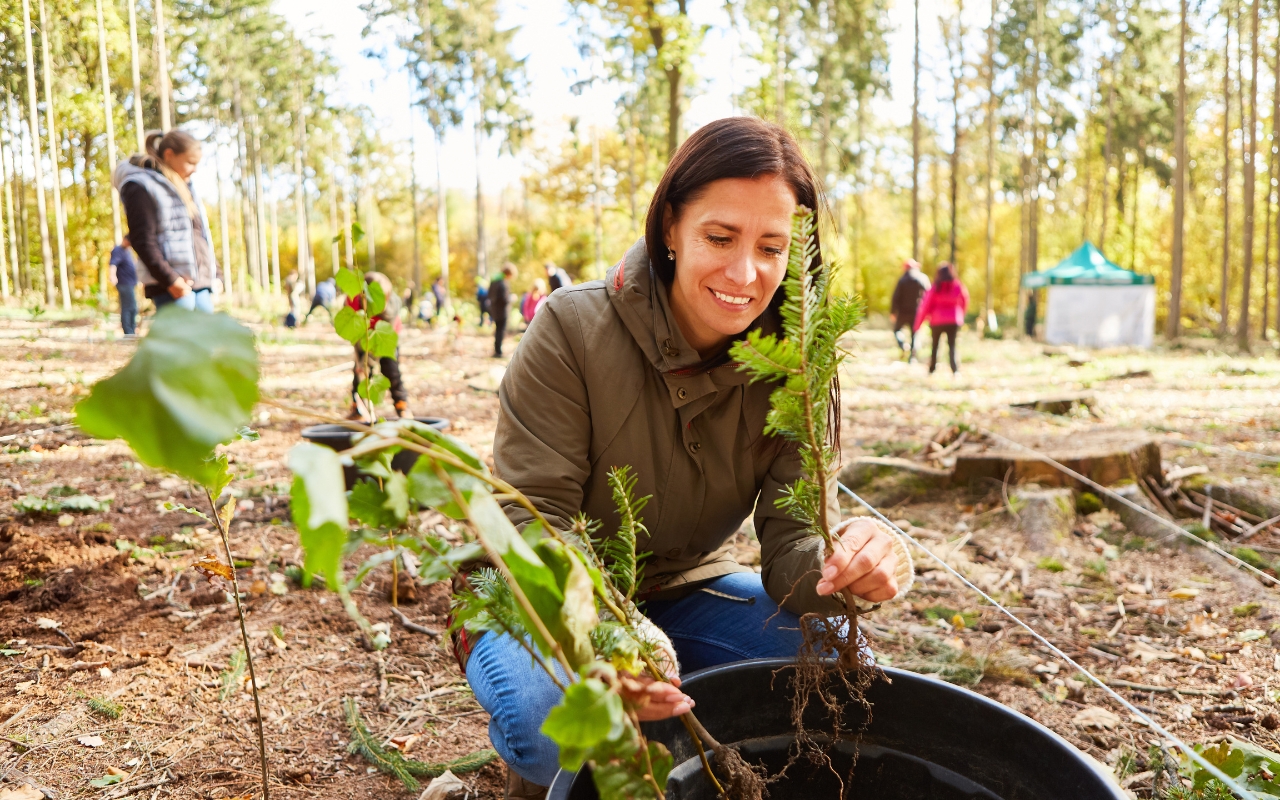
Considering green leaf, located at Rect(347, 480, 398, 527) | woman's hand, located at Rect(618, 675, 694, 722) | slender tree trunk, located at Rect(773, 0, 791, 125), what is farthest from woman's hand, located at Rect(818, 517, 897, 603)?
slender tree trunk, located at Rect(773, 0, 791, 125)

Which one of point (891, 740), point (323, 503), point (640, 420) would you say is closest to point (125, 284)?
point (640, 420)

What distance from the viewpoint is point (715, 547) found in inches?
71.2

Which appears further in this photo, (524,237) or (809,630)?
(524,237)

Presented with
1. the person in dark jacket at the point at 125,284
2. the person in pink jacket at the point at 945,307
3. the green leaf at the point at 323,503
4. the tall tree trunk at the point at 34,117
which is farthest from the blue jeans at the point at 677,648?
the tall tree trunk at the point at 34,117

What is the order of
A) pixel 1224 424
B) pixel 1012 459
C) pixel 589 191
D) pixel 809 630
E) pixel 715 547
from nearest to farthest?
pixel 809 630 < pixel 715 547 < pixel 1012 459 < pixel 1224 424 < pixel 589 191

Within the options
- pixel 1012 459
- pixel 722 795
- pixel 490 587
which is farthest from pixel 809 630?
pixel 1012 459

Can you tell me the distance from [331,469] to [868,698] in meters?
1.00

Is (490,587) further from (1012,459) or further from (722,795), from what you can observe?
(1012,459)

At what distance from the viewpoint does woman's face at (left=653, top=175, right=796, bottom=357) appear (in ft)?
4.58

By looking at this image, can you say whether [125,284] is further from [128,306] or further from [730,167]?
[730,167]

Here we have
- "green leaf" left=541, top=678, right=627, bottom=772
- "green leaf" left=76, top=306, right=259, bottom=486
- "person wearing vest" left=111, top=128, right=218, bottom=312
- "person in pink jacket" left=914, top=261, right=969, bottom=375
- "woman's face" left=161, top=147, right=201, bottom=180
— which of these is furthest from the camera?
"person in pink jacket" left=914, top=261, right=969, bottom=375

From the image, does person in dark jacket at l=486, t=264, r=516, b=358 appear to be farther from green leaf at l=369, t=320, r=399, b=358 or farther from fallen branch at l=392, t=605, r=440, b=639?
green leaf at l=369, t=320, r=399, b=358

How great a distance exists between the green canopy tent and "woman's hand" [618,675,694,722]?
2123 cm

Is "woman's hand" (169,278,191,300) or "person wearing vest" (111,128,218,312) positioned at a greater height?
"person wearing vest" (111,128,218,312)
